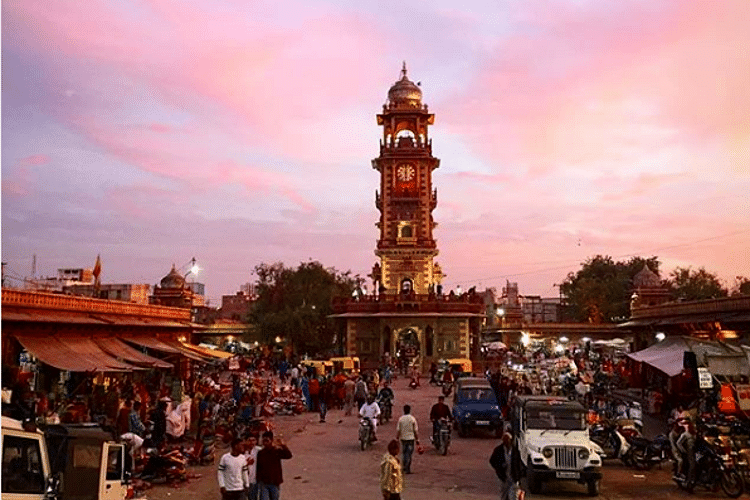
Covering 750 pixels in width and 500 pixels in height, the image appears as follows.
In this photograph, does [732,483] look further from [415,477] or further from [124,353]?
[124,353]

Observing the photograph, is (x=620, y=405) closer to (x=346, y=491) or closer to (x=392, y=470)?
(x=346, y=491)

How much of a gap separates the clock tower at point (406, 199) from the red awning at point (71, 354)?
43.3 meters

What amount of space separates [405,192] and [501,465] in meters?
55.9

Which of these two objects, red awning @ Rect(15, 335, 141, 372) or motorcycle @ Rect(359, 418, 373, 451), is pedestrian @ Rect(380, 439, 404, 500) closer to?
motorcycle @ Rect(359, 418, 373, 451)

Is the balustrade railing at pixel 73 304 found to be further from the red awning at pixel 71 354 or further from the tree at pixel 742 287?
the tree at pixel 742 287

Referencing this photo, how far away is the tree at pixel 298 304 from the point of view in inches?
2349

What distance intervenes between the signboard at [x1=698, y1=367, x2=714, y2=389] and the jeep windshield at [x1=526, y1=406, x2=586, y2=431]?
24.2ft

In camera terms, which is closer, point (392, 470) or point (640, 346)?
point (392, 470)

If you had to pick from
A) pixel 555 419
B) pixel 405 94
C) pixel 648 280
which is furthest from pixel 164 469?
pixel 405 94

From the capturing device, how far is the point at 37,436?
8172 millimetres

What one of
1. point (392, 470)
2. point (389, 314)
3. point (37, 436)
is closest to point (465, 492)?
point (392, 470)

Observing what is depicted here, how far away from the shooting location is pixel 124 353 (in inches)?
911

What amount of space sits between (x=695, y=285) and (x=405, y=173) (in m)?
37.4

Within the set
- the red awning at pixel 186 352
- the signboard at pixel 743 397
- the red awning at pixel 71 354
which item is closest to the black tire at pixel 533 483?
the signboard at pixel 743 397
